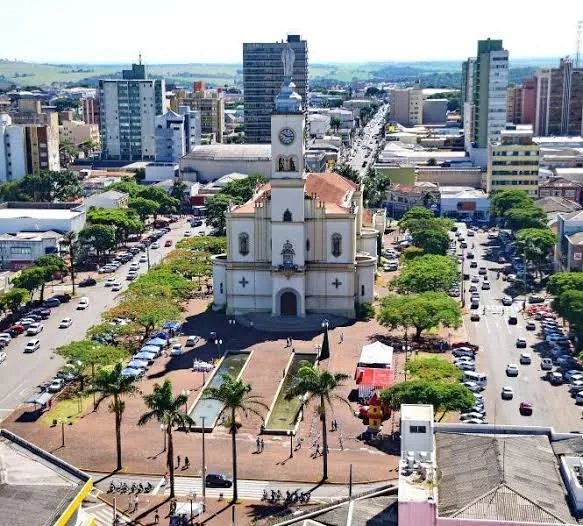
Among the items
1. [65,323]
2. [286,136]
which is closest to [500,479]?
[286,136]

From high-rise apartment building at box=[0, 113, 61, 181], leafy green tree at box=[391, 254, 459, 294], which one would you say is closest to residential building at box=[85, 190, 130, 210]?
high-rise apartment building at box=[0, 113, 61, 181]

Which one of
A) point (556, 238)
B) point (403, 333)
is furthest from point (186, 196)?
point (403, 333)

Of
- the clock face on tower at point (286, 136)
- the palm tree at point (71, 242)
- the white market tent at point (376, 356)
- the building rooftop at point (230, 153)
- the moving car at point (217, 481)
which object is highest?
the clock face on tower at point (286, 136)

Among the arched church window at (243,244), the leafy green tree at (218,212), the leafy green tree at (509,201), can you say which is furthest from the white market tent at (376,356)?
the leafy green tree at (509,201)

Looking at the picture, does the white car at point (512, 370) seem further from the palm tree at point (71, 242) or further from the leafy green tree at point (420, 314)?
the palm tree at point (71, 242)

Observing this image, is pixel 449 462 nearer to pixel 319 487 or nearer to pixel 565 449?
pixel 565 449

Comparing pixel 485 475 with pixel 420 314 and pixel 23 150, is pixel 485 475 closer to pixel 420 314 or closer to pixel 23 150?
pixel 420 314
